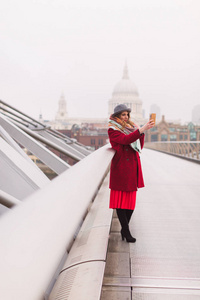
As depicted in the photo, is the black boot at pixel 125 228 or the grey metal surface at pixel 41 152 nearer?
the black boot at pixel 125 228

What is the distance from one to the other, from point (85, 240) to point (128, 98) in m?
114

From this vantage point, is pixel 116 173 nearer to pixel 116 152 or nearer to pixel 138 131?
pixel 116 152

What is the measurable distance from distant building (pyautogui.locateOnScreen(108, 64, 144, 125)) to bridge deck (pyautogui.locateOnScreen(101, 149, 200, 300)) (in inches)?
4130

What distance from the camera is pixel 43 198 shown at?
667mm

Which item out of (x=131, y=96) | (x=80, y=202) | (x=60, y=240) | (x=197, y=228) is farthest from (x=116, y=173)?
(x=131, y=96)

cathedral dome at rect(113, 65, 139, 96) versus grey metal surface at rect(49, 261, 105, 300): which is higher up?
cathedral dome at rect(113, 65, 139, 96)

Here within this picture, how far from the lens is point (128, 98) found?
4525 inches

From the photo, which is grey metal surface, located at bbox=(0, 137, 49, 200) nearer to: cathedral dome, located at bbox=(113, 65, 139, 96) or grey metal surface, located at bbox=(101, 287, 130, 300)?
grey metal surface, located at bbox=(101, 287, 130, 300)

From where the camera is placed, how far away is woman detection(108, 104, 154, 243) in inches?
112

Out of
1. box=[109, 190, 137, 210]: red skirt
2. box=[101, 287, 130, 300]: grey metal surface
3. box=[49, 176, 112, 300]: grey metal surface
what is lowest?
box=[101, 287, 130, 300]: grey metal surface

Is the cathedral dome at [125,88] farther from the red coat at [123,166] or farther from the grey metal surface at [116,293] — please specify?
the grey metal surface at [116,293]

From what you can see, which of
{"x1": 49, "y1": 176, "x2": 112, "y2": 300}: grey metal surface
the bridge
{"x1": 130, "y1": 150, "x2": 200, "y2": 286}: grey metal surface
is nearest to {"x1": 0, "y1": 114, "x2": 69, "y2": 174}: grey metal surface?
the bridge

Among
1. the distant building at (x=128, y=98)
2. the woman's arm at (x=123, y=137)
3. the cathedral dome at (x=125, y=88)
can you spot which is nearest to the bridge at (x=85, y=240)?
the woman's arm at (x=123, y=137)

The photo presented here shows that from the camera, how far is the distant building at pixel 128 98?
4390 inches
